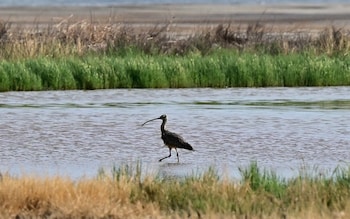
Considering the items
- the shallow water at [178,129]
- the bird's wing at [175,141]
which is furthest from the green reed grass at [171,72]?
the bird's wing at [175,141]

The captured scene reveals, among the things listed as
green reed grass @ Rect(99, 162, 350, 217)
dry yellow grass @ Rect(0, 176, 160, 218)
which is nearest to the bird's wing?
green reed grass @ Rect(99, 162, 350, 217)

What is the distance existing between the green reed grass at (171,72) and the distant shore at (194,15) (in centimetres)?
1236

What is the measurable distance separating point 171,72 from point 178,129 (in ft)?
20.5

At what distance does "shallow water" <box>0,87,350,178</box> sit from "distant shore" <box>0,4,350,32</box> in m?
15.0

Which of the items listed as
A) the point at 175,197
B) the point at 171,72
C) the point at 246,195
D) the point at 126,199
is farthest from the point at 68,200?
the point at 171,72

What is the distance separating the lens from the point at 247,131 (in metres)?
18.2

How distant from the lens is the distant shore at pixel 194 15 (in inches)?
1670

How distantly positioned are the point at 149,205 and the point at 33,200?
1010 millimetres

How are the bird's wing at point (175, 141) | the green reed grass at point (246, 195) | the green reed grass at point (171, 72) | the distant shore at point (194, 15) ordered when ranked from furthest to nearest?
1. the distant shore at point (194, 15)
2. the green reed grass at point (171, 72)
3. the bird's wing at point (175, 141)
4. the green reed grass at point (246, 195)

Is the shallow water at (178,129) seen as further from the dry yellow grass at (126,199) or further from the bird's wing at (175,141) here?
the dry yellow grass at (126,199)

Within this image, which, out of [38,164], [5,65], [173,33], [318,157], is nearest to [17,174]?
[38,164]

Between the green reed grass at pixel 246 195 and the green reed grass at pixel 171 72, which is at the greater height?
the green reed grass at pixel 171 72

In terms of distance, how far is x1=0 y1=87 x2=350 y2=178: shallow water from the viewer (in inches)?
589

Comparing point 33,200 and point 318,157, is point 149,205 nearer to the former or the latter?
point 33,200
